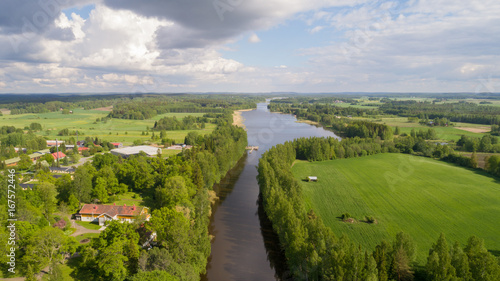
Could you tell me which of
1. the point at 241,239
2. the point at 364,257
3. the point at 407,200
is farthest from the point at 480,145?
the point at 364,257

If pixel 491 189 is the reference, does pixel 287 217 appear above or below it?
above

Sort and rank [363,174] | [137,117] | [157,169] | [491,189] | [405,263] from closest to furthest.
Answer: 1. [405,263]
2. [491,189]
3. [157,169]
4. [363,174]
5. [137,117]

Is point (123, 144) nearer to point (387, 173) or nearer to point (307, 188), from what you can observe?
point (307, 188)

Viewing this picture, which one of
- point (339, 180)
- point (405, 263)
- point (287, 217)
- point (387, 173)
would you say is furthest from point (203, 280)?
point (387, 173)

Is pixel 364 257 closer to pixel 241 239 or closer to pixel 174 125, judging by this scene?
pixel 241 239

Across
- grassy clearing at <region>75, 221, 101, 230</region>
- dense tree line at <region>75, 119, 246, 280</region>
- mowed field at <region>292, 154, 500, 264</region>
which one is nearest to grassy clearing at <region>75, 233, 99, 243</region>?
grassy clearing at <region>75, 221, 101, 230</region>

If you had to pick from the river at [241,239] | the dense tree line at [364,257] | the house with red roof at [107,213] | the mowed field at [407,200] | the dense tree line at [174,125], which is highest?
the dense tree line at [174,125]

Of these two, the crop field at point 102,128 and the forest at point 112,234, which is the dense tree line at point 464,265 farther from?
the crop field at point 102,128

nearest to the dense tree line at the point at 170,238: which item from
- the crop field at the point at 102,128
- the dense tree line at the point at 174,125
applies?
the crop field at the point at 102,128

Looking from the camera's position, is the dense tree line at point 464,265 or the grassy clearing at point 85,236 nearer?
the dense tree line at point 464,265
